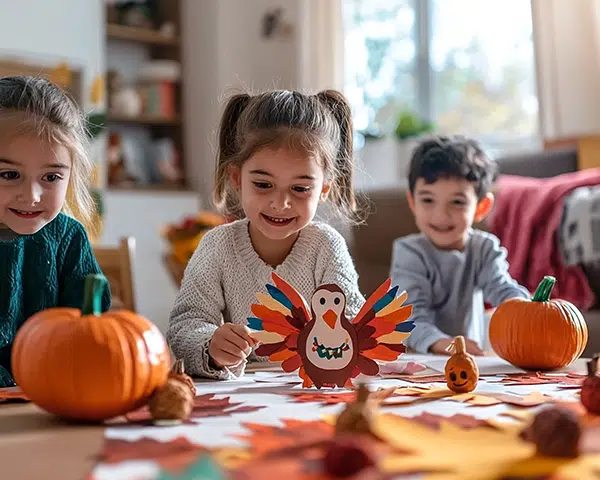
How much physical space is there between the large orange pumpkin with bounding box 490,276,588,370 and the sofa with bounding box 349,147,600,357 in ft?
4.56

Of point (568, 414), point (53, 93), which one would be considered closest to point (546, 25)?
point (53, 93)

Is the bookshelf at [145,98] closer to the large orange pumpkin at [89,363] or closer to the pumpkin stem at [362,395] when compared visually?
the large orange pumpkin at [89,363]

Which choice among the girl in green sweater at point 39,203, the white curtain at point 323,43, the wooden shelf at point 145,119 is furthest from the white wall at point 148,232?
the girl in green sweater at point 39,203

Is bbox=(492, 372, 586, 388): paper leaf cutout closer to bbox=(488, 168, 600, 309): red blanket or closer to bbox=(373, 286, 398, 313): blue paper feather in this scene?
bbox=(373, 286, 398, 313): blue paper feather

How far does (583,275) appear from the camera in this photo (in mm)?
2410

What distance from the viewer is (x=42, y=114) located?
1.16 metres

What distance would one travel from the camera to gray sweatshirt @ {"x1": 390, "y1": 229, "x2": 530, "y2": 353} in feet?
5.89

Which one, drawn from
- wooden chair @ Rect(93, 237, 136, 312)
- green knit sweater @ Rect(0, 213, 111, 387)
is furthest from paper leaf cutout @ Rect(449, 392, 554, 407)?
wooden chair @ Rect(93, 237, 136, 312)

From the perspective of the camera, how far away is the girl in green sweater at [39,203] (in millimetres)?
1126

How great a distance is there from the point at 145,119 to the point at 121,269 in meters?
2.81

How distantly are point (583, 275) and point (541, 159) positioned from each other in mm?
829

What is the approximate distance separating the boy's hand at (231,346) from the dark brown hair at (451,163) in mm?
793

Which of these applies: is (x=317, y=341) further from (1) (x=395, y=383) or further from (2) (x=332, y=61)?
(2) (x=332, y=61)

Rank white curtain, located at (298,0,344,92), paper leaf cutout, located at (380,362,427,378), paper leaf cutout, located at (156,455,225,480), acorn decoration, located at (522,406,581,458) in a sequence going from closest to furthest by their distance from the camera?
1. paper leaf cutout, located at (156,455,225,480)
2. acorn decoration, located at (522,406,581,458)
3. paper leaf cutout, located at (380,362,427,378)
4. white curtain, located at (298,0,344,92)
